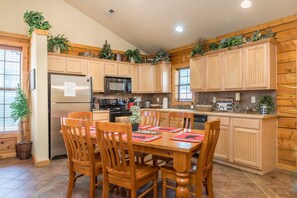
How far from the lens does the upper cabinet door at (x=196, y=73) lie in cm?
443

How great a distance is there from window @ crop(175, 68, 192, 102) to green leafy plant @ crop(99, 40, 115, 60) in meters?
1.84

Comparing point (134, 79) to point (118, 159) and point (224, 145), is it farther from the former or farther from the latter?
point (118, 159)

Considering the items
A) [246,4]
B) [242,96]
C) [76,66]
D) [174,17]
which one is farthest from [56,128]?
[246,4]

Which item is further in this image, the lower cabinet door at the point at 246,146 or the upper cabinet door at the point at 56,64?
the upper cabinet door at the point at 56,64

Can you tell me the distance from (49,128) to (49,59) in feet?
4.79

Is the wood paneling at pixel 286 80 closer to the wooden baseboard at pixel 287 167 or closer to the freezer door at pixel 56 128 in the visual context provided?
the wooden baseboard at pixel 287 167

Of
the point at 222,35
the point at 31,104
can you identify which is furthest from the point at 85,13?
the point at 222,35

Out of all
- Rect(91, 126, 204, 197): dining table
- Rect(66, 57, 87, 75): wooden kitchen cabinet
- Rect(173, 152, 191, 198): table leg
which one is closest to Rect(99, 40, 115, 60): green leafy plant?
Rect(66, 57, 87, 75): wooden kitchen cabinet

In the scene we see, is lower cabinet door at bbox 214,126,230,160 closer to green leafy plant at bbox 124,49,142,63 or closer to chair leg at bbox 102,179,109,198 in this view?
chair leg at bbox 102,179,109,198

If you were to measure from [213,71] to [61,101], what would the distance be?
10.3ft

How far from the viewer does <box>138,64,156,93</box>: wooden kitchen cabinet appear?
557 cm

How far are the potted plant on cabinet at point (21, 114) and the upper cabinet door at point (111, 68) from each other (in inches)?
74.5

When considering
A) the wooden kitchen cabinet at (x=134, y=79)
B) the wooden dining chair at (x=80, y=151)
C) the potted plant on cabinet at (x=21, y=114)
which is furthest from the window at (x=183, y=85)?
the potted plant on cabinet at (x=21, y=114)

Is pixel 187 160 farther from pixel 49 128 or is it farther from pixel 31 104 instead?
pixel 31 104
